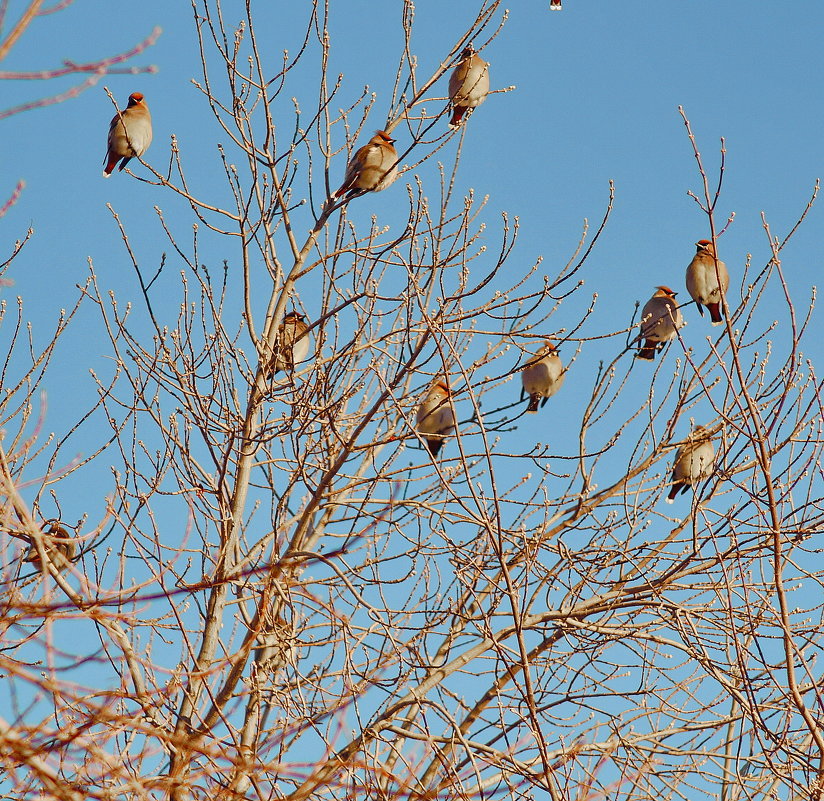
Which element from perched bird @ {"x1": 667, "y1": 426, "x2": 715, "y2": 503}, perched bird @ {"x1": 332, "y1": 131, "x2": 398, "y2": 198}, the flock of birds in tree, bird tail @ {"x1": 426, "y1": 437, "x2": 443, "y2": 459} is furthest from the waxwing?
perched bird @ {"x1": 667, "y1": 426, "x2": 715, "y2": 503}

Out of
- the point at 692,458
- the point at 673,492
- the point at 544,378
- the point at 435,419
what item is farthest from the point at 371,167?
the point at 673,492

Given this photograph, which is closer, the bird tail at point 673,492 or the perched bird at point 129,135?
the bird tail at point 673,492

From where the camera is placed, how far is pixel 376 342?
207 inches

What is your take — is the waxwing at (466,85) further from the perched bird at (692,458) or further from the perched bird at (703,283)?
the perched bird at (692,458)

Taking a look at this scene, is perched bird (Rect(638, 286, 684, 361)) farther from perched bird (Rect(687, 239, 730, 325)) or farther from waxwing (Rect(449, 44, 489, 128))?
waxwing (Rect(449, 44, 489, 128))

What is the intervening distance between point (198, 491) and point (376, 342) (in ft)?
3.65

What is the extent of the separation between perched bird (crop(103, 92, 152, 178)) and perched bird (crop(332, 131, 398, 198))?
1464mm

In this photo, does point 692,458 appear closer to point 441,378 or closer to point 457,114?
point 441,378

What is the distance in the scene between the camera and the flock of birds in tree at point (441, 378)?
18.1 ft

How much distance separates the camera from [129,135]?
697 centimetres

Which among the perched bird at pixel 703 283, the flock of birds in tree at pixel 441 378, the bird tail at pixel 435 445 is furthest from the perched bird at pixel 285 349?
the perched bird at pixel 703 283

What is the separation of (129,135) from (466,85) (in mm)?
2186

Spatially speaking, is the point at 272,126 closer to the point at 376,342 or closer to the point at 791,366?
the point at 376,342

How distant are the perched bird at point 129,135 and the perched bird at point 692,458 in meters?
3.63
